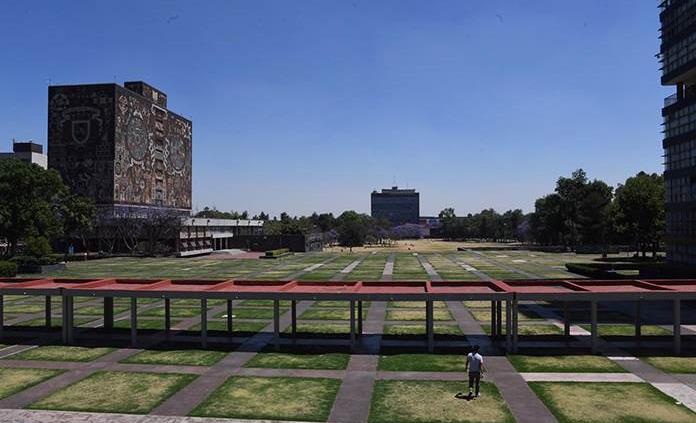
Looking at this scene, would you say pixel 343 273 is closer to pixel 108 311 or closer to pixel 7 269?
pixel 7 269

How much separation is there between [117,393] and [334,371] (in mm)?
8575

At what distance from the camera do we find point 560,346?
28.1 m

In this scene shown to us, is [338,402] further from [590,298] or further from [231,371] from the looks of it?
[590,298]

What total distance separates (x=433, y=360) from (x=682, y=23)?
167ft

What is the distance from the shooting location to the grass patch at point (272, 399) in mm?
18547

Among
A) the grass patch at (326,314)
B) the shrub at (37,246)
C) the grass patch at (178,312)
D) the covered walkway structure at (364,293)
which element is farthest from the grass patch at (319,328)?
the shrub at (37,246)

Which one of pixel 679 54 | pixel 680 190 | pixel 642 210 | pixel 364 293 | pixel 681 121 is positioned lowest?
pixel 364 293

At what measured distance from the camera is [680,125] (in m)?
58.2

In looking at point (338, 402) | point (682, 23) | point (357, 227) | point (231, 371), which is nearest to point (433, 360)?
point (338, 402)

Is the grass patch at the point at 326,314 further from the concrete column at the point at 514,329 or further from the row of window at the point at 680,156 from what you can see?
the row of window at the point at 680,156

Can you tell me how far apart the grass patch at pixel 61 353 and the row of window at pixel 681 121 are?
56.3 m

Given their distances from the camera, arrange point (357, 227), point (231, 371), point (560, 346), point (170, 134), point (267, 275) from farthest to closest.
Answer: point (357, 227)
point (170, 134)
point (267, 275)
point (560, 346)
point (231, 371)

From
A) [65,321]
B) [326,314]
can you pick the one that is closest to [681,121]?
[326,314]

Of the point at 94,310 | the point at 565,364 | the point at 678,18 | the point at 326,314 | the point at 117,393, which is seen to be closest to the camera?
the point at 117,393
